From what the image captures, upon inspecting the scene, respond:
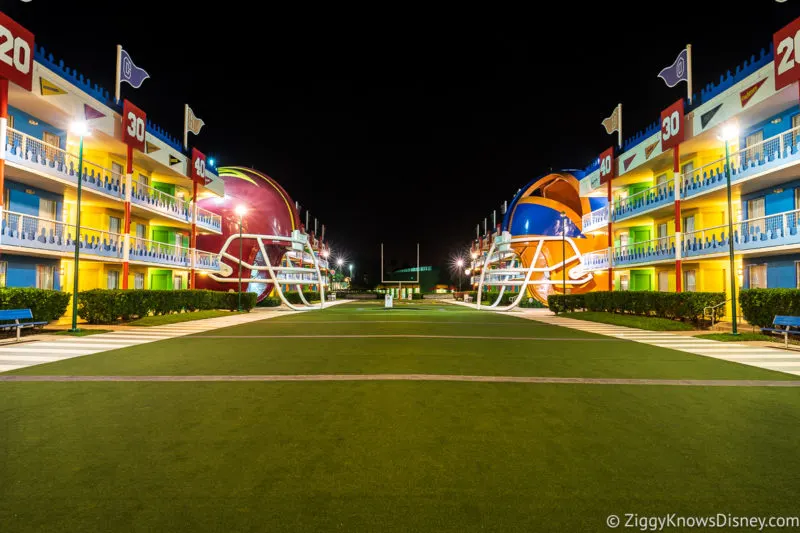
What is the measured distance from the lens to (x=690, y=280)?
28.6 metres

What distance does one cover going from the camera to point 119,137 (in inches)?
987

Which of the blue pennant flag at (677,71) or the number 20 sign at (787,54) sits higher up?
the blue pennant flag at (677,71)

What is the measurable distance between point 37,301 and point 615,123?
38.8 m

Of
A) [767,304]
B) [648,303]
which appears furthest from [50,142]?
[767,304]

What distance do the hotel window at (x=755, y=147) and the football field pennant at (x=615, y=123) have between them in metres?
11.9

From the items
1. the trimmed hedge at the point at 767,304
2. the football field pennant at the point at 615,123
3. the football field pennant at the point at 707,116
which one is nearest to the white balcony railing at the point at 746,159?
the football field pennant at the point at 707,116

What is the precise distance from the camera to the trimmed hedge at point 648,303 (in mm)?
20438

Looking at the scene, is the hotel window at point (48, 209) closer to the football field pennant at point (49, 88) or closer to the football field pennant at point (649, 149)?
the football field pennant at point (49, 88)

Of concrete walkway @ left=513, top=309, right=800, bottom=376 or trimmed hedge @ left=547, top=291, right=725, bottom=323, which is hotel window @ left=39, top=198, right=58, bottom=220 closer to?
concrete walkway @ left=513, top=309, right=800, bottom=376

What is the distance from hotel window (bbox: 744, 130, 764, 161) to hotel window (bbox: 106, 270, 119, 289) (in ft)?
120

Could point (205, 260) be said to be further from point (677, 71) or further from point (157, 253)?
point (677, 71)

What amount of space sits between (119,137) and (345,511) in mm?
28151

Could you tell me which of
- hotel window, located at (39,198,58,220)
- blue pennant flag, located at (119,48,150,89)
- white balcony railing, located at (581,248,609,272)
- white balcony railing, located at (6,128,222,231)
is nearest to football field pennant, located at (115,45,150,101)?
blue pennant flag, located at (119,48,150,89)

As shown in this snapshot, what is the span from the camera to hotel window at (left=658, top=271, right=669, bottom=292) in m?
31.4
